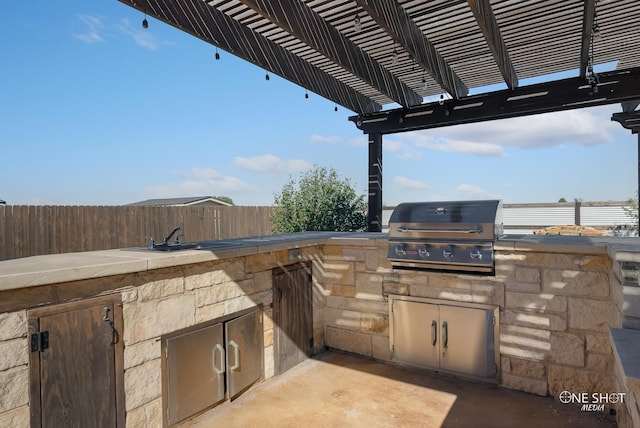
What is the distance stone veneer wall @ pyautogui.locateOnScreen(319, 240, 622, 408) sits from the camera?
9.78 feet

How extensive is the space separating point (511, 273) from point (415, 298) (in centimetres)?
95

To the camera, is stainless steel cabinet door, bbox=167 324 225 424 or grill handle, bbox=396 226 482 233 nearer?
stainless steel cabinet door, bbox=167 324 225 424

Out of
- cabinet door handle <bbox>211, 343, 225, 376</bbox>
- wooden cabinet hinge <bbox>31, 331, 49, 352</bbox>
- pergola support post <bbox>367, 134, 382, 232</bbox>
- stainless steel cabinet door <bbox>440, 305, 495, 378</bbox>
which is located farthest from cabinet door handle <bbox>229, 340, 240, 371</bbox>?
pergola support post <bbox>367, 134, 382, 232</bbox>

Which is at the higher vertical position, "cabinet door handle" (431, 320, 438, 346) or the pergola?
the pergola

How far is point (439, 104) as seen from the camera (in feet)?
16.9

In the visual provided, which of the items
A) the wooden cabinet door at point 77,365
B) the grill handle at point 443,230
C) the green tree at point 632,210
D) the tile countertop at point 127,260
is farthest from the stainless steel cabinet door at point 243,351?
the green tree at point 632,210

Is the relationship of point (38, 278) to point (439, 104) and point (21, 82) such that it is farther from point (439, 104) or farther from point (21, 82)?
point (21, 82)

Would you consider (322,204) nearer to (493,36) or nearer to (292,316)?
(292,316)

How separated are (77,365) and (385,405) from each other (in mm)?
2330

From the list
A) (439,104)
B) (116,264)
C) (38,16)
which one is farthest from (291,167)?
(116,264)

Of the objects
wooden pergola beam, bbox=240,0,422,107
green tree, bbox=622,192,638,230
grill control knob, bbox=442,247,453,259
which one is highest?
wooden pergola beam, bbox=240,0,422,107

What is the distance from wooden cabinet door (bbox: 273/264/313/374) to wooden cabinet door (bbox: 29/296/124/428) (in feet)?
5.15

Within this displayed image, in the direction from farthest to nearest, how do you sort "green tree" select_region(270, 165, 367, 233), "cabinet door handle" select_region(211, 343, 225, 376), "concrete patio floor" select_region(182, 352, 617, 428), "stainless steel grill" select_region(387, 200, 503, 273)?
"green tree" select_region(270, 165, 367, 233), "stainless steel grill" select_region(387, 200, 503, 273), "cabinet door handle" select_region(211, 343, 225, 376), "concrete patio floor" select_region(182, 352, 617, 428)

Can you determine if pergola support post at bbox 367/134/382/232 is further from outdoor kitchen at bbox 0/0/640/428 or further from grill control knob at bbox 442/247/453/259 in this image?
grill control knob at bbox 442/247/453/259
